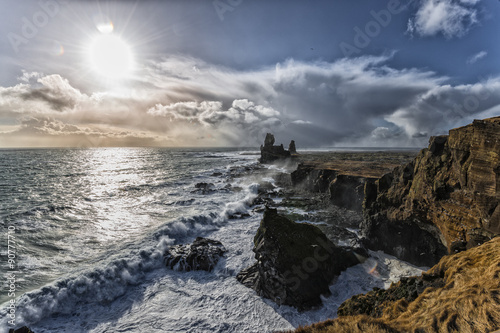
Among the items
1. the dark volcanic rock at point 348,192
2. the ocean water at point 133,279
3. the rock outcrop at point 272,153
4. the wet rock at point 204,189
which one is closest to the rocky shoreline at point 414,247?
the ocean water at point 133,279

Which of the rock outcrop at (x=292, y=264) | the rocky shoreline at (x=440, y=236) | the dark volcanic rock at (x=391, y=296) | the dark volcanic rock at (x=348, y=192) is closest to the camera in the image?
the rocky shoreline at (x=440, y=236)

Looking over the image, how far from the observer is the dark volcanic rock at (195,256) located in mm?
13672

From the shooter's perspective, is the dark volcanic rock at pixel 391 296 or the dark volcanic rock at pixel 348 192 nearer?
the dark volcanic rock at pixel 391 296

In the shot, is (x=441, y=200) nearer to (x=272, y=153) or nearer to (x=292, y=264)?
(x=292, y=264)

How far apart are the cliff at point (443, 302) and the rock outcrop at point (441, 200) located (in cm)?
310

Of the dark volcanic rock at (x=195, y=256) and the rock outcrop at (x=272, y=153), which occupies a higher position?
A: the rock outcrop at (x=272, y=153)

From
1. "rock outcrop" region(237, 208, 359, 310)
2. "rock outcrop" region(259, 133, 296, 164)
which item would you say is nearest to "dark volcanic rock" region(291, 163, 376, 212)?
"rock outcrop" region(237, 208, 359, 310)

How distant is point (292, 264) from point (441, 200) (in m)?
8.99

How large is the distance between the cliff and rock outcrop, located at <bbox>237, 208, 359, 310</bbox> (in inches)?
138

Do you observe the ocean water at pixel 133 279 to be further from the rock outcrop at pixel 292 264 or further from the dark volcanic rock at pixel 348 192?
the dark volcanic rock at pixel 348 192

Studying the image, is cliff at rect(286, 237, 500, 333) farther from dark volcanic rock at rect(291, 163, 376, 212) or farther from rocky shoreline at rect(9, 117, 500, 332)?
dark volcanic rock at rect(291, 163, 376, 212)

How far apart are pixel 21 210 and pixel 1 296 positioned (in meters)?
20.4

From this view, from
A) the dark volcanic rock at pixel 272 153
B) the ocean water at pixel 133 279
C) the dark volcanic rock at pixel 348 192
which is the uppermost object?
the dark volcanic rock at pixel 272 153

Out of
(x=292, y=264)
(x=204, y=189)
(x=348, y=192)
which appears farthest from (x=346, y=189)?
(x=204, y=189)
